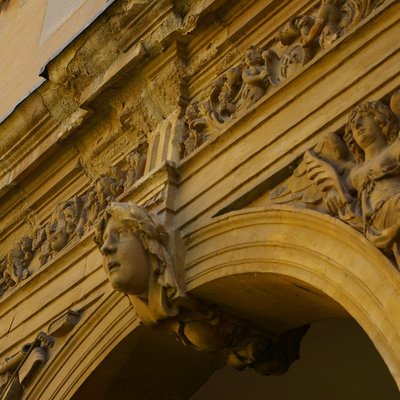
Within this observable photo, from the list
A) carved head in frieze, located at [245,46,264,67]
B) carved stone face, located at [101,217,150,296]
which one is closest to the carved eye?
carved stone face, located at [101,217,150,296]

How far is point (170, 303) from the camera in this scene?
16.0ft

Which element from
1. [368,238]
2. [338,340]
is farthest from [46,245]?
[368,238]

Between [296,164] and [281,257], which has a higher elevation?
[296,164]

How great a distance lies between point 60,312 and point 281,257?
5.72 ft

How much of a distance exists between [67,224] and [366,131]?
2.44 m

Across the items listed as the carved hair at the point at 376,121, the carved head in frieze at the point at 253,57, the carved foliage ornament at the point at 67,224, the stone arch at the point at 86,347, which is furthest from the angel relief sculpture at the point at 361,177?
the carved foliage ornament at the point at 67,224

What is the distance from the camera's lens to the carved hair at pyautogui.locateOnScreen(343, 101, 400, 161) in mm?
4148

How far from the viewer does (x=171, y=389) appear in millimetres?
5465

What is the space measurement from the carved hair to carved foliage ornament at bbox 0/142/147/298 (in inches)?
66.5

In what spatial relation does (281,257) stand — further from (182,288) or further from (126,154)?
(126,154)

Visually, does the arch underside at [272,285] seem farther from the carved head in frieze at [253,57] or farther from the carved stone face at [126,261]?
the carved head in frieze at [253,57]

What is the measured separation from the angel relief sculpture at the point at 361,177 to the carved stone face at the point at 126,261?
714 millimetres

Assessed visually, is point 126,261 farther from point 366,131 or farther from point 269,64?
point 366,131

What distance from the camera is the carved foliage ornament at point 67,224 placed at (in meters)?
5.85
